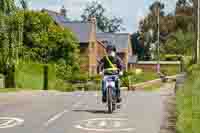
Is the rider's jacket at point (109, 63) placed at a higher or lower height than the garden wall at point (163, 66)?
higher

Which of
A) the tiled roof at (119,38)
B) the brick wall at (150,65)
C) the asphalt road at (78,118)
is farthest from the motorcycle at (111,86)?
the brick wall at (150,65)

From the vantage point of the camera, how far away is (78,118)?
15.5m

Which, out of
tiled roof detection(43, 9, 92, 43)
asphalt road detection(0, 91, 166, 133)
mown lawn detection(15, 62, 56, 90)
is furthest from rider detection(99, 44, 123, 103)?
tiled roof detection(43, 9, 92, 43)

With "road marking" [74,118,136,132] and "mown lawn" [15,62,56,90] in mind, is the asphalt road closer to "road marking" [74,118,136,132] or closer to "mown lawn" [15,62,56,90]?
"road marking" [74,118,136,132]

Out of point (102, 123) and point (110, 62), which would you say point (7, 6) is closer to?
point (110, 62)

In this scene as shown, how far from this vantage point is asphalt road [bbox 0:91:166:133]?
13.4 m

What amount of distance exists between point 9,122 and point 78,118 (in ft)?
6.26

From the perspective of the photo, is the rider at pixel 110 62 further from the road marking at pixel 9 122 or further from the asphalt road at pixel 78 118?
the road marking at pixel 9 122

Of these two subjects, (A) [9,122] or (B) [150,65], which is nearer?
(A) [9,122]

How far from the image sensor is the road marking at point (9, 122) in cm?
1397

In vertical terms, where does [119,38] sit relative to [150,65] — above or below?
above

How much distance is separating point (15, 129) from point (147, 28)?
115 metres

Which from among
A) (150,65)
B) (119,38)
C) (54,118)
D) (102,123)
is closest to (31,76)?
(54,118)

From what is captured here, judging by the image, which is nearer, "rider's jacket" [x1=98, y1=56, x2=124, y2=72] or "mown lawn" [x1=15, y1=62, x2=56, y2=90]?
"rider's jacket" [x1=98, y1=56, x2=124, y2=72]
